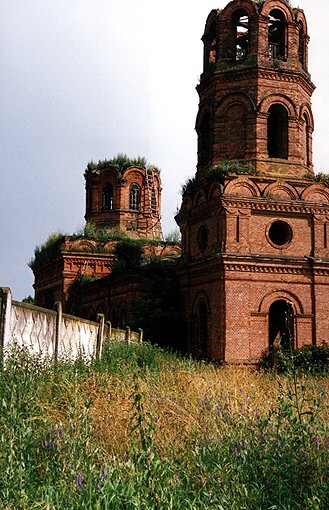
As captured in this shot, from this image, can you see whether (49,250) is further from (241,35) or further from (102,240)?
(241,35)

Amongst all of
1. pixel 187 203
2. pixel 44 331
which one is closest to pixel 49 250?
pixel 187 203

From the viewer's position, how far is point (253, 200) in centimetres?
2389

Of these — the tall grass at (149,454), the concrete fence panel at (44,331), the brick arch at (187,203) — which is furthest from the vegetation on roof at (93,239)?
the tall grass at (149,454)

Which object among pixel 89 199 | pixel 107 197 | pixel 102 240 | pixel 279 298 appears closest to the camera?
pixel 279 298

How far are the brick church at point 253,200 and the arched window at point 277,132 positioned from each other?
0.04 m

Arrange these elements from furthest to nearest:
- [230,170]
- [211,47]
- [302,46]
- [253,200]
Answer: [211,47] → [302,46] → [230,170] → [253,200]

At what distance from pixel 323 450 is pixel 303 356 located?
1667 cm

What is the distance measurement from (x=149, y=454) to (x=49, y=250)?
109 ft

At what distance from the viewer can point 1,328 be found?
8797 millimetres

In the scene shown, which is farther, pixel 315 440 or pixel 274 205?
pixel 274 205

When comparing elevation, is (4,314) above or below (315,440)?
above

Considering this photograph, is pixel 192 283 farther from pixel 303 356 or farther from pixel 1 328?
pixel 1 328

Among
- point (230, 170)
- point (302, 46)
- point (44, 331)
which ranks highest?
point (302, 46)

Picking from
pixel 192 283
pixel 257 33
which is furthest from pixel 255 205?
pixel 257 33
